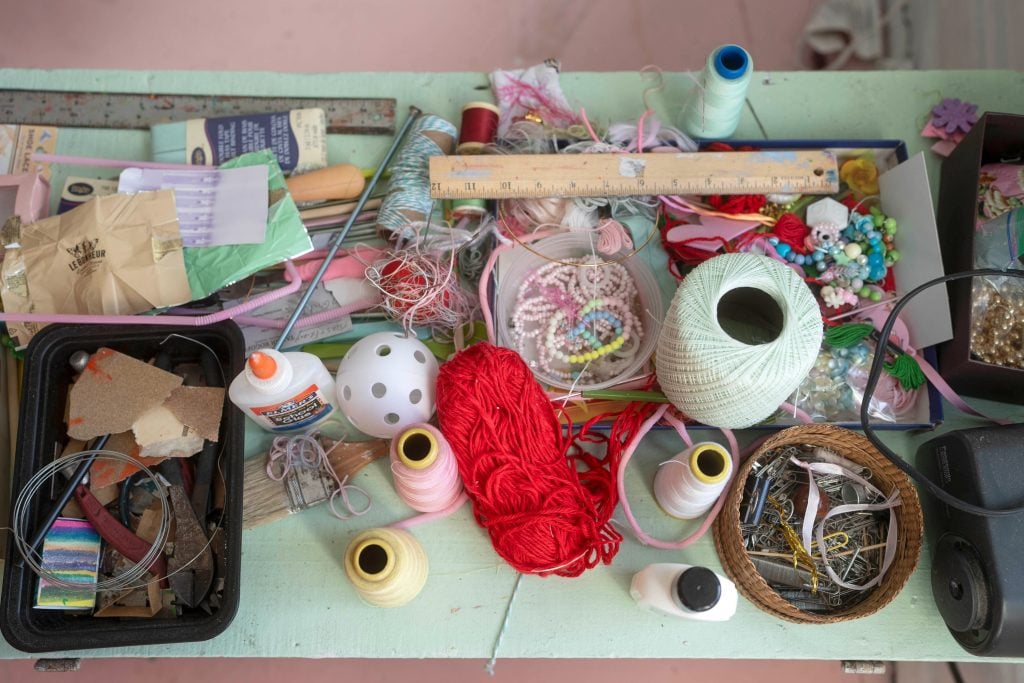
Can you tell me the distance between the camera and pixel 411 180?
1194 millimetres

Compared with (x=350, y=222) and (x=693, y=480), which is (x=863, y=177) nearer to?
(x=693, y=480)

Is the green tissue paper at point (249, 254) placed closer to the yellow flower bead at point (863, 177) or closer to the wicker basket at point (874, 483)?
the wicker basket at point (874, 483)

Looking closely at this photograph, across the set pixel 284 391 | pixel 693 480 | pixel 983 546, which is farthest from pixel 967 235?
pixel 284 391

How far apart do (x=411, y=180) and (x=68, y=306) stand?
0.56 meters

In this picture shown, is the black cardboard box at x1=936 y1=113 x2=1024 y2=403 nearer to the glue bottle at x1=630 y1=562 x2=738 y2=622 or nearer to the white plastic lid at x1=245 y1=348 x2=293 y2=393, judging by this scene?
the glue bottle at x1=630 y1=562 x2=738 y2=622

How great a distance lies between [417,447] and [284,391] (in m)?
0.21

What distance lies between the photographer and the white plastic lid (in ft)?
3.08

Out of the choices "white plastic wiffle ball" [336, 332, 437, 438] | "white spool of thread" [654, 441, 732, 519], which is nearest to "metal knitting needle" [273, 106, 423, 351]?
"white plastic wiffle ball" [336, 332, 437, 438]

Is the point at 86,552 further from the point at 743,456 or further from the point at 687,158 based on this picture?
the point at 687,158

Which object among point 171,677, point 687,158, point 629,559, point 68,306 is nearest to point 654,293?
point 687,158

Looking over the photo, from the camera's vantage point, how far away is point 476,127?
1226mm

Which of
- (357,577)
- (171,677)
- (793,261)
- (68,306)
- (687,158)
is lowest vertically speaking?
(171,677)

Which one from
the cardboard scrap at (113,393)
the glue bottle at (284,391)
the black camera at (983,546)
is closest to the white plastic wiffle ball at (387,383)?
the glue bottle at (284,391)

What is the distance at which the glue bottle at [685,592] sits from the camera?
2.99 feet
